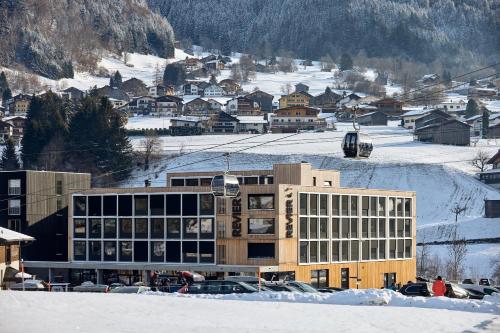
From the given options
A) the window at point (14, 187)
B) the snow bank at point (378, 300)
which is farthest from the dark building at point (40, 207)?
the snow bank at point (378, 300)

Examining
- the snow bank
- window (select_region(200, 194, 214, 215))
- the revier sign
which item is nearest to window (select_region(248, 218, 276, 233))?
the revier sign

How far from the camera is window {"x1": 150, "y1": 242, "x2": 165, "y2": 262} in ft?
270

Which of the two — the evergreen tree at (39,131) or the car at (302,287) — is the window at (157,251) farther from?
the evergreen tree at (39,131)

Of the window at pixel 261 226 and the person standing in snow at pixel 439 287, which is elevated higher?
the window at pixel 261 226

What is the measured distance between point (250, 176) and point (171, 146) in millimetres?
91299

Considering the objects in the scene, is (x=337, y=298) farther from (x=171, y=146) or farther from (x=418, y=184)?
(x=171, y=146)

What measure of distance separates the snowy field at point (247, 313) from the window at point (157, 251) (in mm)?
39802

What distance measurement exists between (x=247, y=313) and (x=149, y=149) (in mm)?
135310

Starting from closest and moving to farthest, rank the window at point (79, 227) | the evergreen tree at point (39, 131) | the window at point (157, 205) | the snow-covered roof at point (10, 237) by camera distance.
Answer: the snow-covered roof at point (10, 237) → the window at point (157, 205) → the window at point (79, 227) → the evergreen tree at point (39, 131)

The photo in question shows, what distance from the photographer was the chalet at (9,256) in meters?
69.2

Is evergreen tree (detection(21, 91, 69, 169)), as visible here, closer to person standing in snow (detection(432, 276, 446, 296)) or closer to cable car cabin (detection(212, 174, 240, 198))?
cable car cabin (detection(212, 174, 240, 198))

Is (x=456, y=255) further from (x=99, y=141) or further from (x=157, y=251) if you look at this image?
(x=99, y=141)

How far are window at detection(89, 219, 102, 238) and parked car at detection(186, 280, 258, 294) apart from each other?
129 feet

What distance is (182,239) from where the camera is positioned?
81.9 metres
